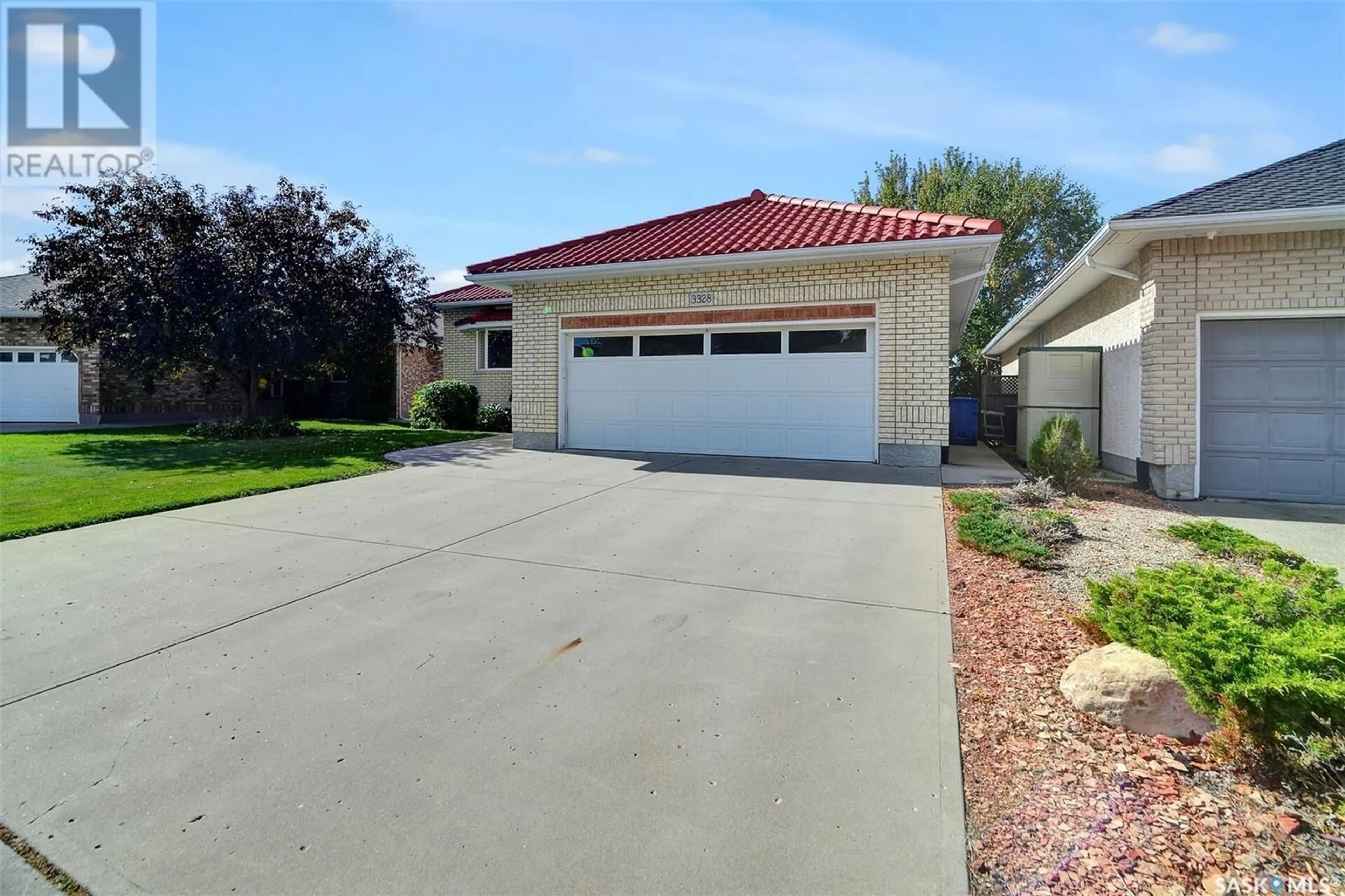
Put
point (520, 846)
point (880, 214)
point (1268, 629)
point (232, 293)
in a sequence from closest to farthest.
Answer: point (520, 846) < point (1268, 629) < point (880, 214) < point (232, 293)

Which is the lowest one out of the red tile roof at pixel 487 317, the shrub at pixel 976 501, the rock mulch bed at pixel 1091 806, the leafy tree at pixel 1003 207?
the rock mulch bed at pixel 1091 806

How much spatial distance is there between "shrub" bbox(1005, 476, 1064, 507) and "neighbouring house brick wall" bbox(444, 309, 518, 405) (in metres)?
15.4

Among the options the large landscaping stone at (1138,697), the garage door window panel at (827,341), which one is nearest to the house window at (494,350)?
the garage door window panel at (827,341)

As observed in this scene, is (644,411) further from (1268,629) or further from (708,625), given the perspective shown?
(1268,629)

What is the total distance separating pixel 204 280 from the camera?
49.9 feet

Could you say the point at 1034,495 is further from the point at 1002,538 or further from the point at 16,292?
the point at 16,292

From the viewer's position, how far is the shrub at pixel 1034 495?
7.48m

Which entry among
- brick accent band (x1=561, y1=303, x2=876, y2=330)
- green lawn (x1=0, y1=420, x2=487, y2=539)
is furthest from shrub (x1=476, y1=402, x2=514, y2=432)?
brick accent band (x1=561, y1=303, x2=876, y2=330)

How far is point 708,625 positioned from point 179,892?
Result: 2.69 meters

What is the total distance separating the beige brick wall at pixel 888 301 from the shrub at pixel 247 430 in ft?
33.9

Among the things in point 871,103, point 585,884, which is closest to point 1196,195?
point 871,103

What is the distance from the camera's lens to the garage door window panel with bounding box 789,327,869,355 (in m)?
10.6

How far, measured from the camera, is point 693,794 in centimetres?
243

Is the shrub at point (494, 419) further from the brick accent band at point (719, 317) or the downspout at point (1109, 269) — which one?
the downspout at point (1109, 269)
